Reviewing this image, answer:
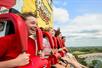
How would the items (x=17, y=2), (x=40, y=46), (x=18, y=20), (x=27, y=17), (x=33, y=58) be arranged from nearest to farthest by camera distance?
Result: (x=18, y=20) < (x=27, y=17) < (x=33, y=58) < (x=40, y=46) < (x=17, y=2)

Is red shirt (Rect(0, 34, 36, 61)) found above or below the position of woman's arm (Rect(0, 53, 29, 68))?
above

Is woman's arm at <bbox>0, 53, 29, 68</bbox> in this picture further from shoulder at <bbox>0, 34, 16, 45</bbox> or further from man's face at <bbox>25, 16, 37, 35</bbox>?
man's face at <bbox>25, 16, 37, 35</bbox>

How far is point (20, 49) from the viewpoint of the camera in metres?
2.64

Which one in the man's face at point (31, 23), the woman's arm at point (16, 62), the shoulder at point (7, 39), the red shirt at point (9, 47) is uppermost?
the man's face at point (31, 23)

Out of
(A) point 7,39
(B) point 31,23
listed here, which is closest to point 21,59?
(A) point 7,39

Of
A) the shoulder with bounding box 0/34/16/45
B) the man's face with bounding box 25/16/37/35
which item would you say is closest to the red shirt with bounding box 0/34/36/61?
the shoulder with bounding box 0/34/16/45

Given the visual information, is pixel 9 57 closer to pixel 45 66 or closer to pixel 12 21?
pixel 12 21

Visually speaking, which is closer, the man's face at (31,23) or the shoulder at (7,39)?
the shoulder at (7,39)

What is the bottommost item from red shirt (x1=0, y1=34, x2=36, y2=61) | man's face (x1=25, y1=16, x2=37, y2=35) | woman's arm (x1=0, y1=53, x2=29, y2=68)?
woman's arm (x1=0, y1=53, x2=29, y2=68)

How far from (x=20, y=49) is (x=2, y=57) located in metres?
0.15

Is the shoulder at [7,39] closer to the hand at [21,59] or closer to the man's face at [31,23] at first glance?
the hand at [21,59]

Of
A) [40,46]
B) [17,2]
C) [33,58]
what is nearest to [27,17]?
[33,58]

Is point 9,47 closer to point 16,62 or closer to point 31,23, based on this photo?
point 16,62

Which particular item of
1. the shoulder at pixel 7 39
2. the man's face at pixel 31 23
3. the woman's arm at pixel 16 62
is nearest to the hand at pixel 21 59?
the woman's arm at pixel 16 62
